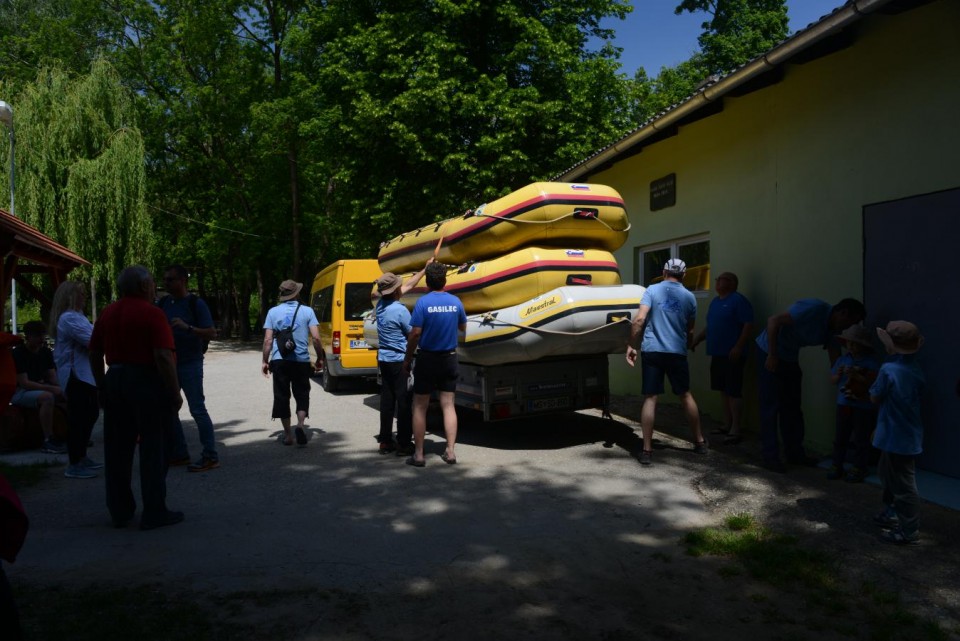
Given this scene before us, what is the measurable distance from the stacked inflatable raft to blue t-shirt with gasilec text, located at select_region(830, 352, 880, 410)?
1.90 meters

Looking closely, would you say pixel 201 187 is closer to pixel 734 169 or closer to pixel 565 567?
pixel 734 169

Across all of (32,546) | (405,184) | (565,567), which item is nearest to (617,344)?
(565,567)

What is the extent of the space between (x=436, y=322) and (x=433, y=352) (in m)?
0.29

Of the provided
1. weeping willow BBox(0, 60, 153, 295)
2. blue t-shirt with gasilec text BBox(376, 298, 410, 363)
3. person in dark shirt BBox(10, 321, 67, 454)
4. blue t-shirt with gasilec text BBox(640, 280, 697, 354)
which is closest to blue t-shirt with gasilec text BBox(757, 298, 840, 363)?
blue t-shirt with gasilec text BBox(640, 280, 697, 354)

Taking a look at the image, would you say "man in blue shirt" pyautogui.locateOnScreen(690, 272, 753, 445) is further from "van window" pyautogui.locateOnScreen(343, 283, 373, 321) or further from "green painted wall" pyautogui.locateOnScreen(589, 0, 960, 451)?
"van window" pyautogui.locateOnScreen(343, 283, 373, 321)

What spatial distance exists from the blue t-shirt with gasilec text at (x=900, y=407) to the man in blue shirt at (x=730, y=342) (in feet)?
8.94

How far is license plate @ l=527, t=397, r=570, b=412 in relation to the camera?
705 centimetres

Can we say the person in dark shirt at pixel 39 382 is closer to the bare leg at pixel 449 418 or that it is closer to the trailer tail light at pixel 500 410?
the bare leg at pixel 449 418

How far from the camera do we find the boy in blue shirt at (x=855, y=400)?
5.18 meters

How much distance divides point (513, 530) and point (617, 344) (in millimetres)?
2871

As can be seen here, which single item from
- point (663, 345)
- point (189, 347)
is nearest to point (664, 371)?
point (663, 345)

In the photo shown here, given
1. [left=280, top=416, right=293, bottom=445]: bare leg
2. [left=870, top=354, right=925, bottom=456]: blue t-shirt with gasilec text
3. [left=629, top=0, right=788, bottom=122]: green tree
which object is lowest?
[left=280, top=416, right=293, bottom=445]: bare leg

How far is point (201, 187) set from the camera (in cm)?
3200

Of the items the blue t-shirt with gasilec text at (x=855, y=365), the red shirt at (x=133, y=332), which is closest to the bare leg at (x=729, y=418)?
the blue t-shirt with gasilec text at (x=855, y=365)
